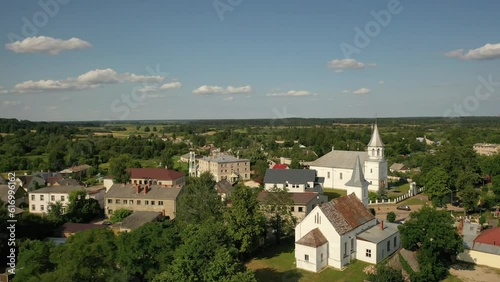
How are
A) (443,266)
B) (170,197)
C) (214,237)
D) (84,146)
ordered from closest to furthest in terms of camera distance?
(214,237) → (443,266) → (170,197) → (84,146)

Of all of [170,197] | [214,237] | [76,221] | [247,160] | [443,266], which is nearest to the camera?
[214,237]

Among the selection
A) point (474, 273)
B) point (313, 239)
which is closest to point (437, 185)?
point (474, 273)

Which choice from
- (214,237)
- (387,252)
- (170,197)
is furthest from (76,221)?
(387,252)

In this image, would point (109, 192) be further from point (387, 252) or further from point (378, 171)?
point (378, 171)

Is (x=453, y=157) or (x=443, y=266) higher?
(x=453, y=157)

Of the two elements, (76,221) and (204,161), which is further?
(204,161)

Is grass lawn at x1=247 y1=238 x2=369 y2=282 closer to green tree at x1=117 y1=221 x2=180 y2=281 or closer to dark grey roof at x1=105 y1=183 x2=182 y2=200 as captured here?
green tree at x1=117 y1=221 x2=180 y2=281

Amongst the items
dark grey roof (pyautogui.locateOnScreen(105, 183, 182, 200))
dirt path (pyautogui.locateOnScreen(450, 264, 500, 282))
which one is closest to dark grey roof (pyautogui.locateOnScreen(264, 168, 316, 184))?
dark grey roof (pyautogui.locateOnScreen(105, 183, 182, 200))
